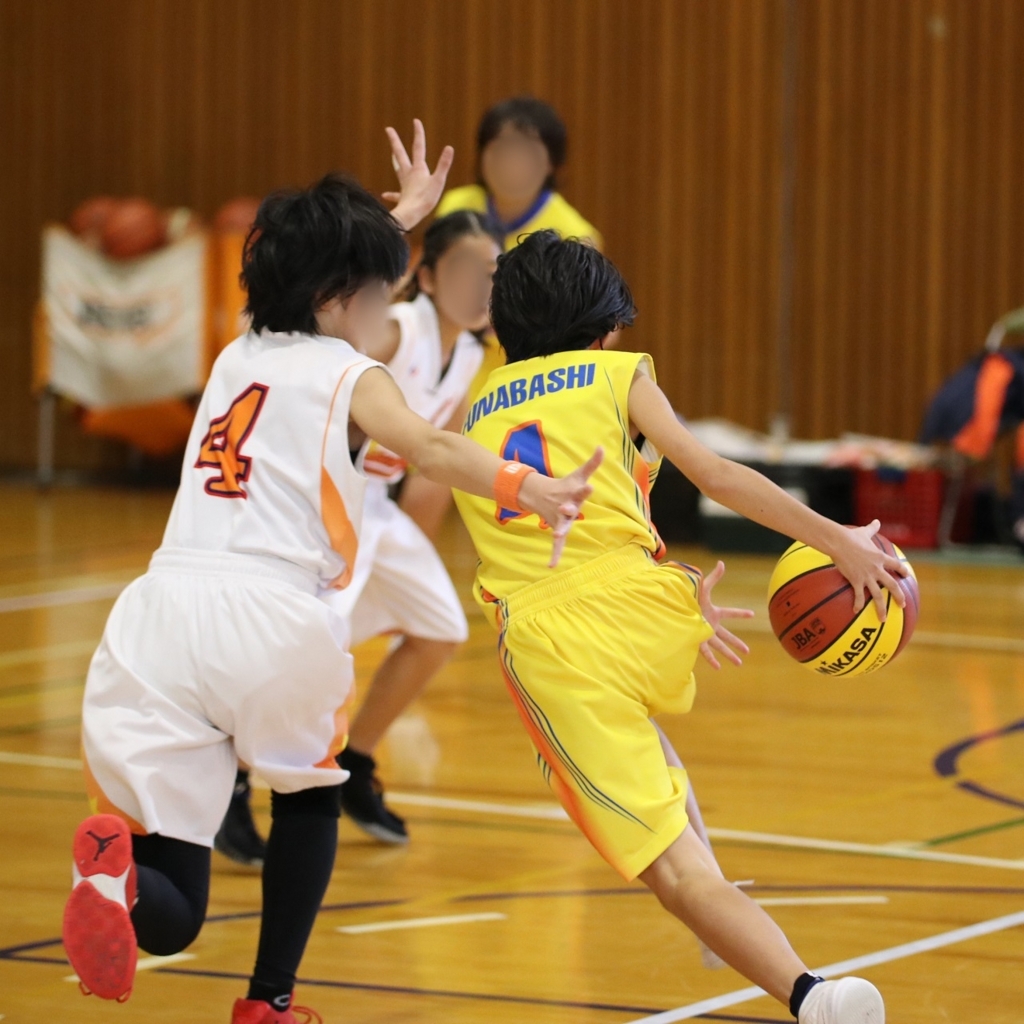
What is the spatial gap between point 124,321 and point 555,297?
32.2 ft

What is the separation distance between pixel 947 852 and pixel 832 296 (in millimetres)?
7500

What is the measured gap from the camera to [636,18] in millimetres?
11711

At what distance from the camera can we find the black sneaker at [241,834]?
4.08 metres

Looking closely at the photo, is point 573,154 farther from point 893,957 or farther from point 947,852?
point 893,957

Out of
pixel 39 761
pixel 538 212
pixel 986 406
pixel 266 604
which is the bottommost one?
pixel 39 761

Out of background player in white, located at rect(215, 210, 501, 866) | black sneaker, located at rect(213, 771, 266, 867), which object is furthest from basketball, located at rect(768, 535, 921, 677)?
black sneaker, located at rect(213, 771, 266, 867)

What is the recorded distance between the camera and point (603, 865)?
4.05 metres

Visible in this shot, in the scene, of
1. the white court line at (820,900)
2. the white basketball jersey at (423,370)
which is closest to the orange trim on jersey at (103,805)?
the white court line at (820,900)

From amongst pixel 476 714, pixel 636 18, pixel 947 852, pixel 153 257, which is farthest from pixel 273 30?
pixel 947 852

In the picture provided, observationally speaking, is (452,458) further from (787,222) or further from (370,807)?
(787,222)

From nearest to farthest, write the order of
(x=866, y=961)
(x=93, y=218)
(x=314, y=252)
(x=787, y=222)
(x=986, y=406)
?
1. (x=314, y=252)
2. (x=866, y=961)
3. (x=986, y=406)
4. (x=787, y=222)
5. (x=93, y=218)

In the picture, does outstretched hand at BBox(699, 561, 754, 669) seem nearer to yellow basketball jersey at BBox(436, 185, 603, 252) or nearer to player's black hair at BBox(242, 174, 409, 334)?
player's black hair at BBox(242, 174, 409, 334)

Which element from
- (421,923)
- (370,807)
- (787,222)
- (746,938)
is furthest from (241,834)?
(787,222)

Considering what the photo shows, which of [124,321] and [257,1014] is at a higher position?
[257,1014]
